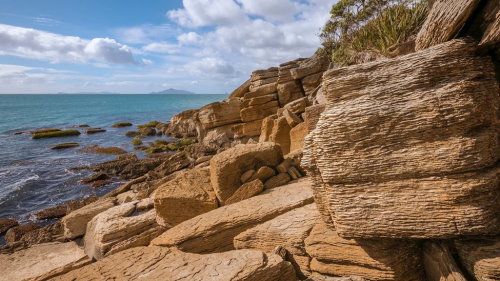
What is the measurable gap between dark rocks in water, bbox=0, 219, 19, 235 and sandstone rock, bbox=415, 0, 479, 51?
23.2m

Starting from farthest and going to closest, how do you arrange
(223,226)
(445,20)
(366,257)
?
(223,226), (366,257), (445,20)

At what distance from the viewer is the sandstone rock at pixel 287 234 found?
7914 millimetres

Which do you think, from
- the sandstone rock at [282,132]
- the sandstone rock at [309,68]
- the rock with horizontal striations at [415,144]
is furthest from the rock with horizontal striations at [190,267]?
the sandstone rock at [309,68]

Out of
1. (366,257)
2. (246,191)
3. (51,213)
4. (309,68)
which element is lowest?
(51,213)

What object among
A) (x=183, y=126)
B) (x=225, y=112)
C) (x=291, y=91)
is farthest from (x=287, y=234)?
(x=183, y=126)

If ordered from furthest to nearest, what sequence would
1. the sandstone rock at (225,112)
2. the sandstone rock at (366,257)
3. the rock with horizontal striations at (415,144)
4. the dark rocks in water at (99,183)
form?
the sandstone rock at (225,112), the dark rocks in water at (99,183), the sandstone rock at (366,257), the rock with horizontal striations at (415,144)

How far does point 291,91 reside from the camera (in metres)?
26.5

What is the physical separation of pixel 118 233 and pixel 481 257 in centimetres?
1195

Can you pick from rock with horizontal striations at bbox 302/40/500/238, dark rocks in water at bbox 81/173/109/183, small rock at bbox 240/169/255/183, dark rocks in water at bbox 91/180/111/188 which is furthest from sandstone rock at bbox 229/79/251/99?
rock with horizontal striations at bbox 302/40/500/238

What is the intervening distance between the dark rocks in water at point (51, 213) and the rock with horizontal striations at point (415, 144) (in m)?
19.9

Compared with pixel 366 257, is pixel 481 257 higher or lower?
higher

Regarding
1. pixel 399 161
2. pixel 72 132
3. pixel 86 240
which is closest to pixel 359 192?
pixel 399 161

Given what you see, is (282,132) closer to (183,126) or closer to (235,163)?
(235,163)

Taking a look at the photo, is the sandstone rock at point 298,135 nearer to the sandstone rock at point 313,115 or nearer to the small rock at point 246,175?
the small rock at point 246,175
